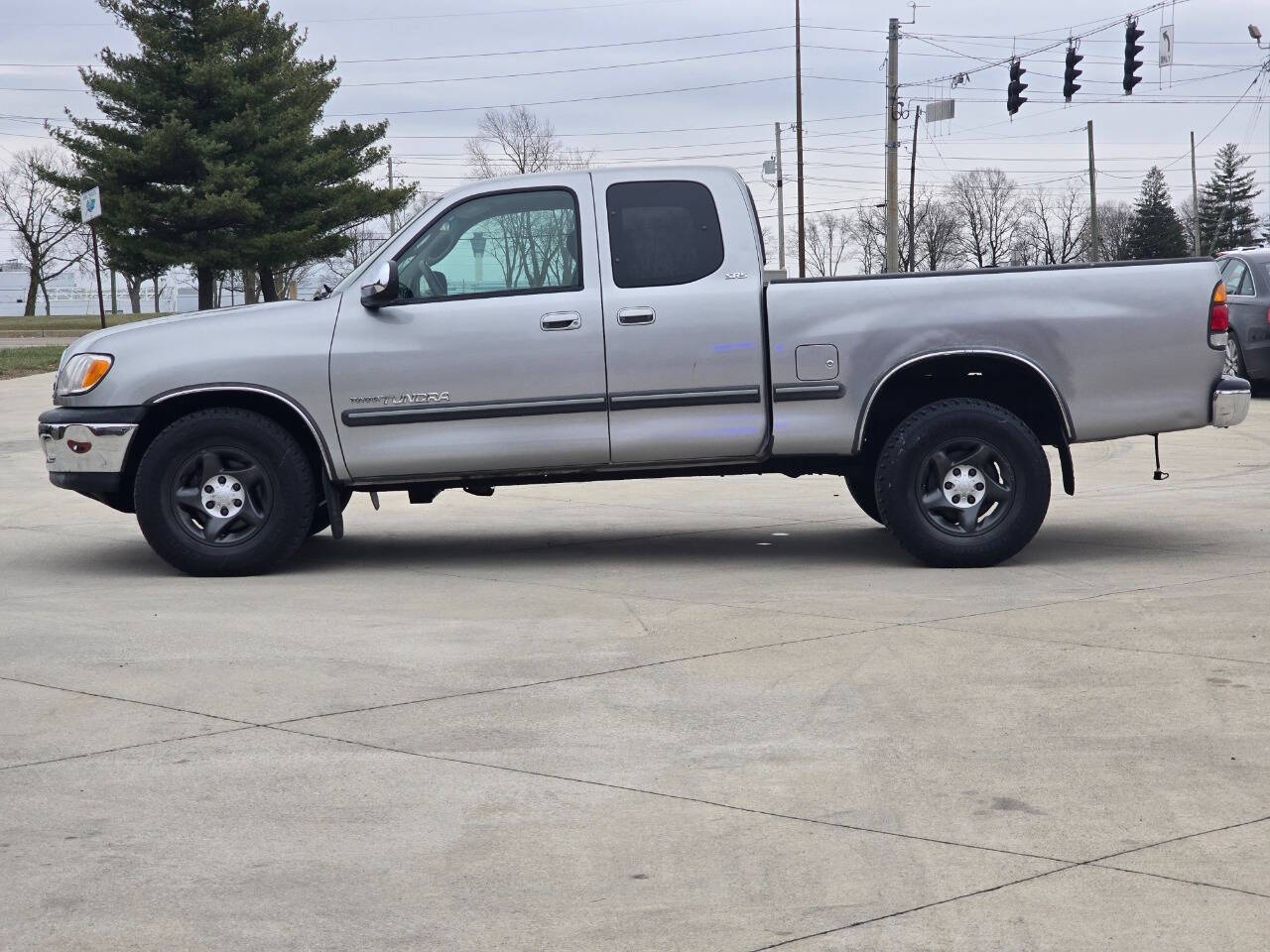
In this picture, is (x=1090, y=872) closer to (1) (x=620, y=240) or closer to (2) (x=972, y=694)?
(2) (x=972, y=694)

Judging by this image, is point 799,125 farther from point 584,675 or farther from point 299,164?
point 584,675

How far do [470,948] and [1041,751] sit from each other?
2.04 m

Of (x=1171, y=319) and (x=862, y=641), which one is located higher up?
(x=1171, y=319)

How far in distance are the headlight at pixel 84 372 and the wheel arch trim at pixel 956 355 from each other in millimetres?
3822

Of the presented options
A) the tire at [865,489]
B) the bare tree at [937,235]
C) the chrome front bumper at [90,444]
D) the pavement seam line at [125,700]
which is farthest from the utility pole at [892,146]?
the bare tree at [937,235]

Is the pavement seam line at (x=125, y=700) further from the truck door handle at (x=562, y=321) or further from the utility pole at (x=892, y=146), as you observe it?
the utility pole at (x=892, y=146)

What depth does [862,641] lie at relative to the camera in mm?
6184

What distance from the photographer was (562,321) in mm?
7914

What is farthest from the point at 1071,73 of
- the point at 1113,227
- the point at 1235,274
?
the point at 1113,227

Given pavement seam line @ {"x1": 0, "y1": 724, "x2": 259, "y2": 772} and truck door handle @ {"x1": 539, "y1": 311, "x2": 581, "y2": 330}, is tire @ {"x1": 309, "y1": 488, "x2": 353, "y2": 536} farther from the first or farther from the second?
pavement seam line @ {"x1": 0, "y1": 724, "x2": 259, "y2": 772}

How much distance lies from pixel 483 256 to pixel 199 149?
44.7 m

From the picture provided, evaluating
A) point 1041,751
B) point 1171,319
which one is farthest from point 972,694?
point 1171,319

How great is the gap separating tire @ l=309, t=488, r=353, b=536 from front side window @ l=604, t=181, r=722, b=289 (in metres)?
1.90

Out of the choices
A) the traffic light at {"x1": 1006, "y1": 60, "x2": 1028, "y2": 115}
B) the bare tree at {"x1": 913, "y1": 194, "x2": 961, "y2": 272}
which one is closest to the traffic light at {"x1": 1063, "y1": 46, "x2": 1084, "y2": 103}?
the traffic light at {"x1": 1006, "y1": 60, "x2": 1028, "y2": 115}
